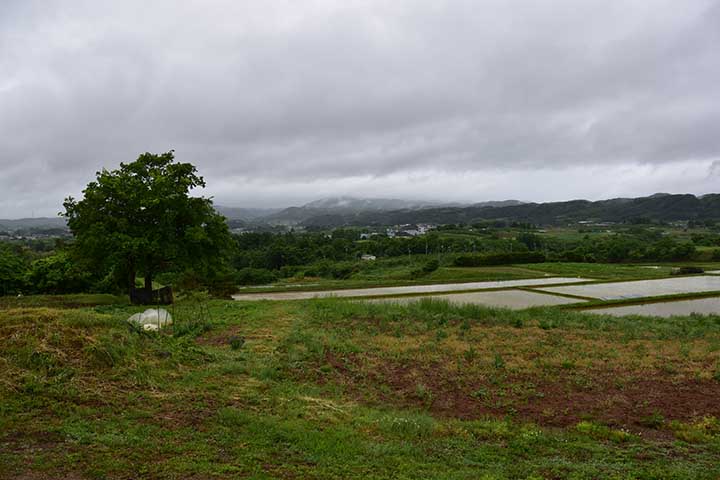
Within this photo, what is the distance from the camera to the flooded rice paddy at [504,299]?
2441cm

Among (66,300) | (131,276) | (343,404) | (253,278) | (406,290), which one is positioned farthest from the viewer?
(253,278)

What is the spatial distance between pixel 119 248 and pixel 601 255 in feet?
205

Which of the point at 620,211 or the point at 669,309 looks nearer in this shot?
the point at 669,309

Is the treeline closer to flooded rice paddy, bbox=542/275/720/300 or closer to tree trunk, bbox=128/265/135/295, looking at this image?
tree trunk, bbox=128/265/135/295

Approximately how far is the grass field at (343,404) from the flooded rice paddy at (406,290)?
12561 millimetres

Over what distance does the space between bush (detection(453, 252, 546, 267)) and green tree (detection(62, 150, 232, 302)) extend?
39550 mm

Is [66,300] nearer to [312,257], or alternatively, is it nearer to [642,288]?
[642,288]

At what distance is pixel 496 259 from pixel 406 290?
88.3 ft

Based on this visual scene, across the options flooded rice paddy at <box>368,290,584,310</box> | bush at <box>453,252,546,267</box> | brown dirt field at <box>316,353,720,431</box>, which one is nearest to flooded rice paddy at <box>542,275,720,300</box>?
flooded rice paddy at <box>368,290,584,310</box>

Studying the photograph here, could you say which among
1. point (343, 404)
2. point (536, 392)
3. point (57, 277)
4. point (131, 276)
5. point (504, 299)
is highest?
point (131, 276)

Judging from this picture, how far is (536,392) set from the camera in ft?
30.3

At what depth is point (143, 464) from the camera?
5.14m

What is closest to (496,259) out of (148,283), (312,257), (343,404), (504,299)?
(504,299)

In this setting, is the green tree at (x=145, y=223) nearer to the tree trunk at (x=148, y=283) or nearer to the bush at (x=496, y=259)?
the tree trunk at (x=148, y=283)
